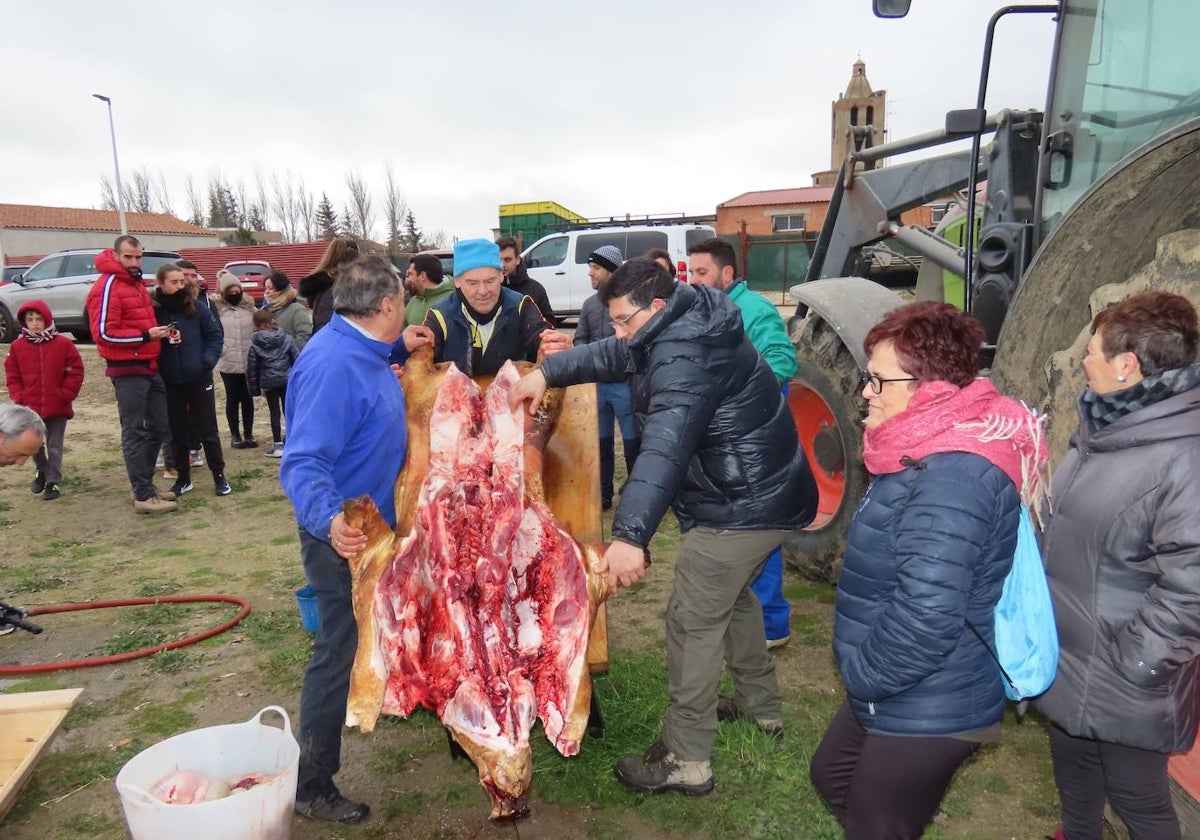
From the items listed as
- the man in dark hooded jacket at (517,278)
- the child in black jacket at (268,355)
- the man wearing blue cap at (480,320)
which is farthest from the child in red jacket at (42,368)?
the man wearing blue cap at (480,320)

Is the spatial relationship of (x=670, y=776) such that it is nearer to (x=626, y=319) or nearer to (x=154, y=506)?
(x=626, y=319)

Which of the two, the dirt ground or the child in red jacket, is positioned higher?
the child in red jacket

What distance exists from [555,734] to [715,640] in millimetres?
791

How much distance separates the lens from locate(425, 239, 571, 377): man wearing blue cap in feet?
13.0

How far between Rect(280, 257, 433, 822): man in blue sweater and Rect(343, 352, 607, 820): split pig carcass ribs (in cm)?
20

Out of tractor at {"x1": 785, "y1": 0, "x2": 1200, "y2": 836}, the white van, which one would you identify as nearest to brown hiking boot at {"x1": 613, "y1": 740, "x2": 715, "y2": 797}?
tractor at {"x1": 785, "y1": 0, "x2": 1200, "y2": 836}

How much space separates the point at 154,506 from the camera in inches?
262

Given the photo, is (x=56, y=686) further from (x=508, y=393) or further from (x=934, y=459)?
(x=934, y=459)

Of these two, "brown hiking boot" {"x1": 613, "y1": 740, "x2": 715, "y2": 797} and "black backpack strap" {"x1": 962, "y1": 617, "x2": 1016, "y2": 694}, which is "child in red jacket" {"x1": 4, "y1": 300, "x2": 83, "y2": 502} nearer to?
"brown hiking boot" {"x1": 613, "y1": 740, "x2": 715, "y2": 797}

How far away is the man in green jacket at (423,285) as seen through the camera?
5992 millimetres

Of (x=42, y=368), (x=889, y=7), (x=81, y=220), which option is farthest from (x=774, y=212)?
(x=889, y=7)

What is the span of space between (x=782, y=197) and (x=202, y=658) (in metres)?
41.2

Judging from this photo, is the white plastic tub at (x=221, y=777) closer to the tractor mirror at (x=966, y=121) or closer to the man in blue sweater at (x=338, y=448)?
the man in blue sweater at (x=338, y=448)

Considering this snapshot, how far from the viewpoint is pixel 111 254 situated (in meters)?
6.43
